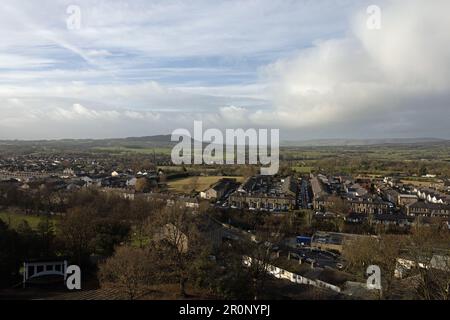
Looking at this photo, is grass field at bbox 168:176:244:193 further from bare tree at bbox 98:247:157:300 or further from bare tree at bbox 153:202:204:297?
bare tree at bbox 98:247:157:300

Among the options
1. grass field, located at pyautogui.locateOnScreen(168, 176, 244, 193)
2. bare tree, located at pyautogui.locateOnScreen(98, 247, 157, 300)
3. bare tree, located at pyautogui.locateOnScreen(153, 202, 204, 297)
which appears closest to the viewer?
bare tree, located at pyautogui.locateOnScreen(98, 247, 157, 300)

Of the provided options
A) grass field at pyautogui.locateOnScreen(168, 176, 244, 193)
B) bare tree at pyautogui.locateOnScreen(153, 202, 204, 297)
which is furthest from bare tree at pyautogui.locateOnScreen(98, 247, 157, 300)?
grass field at pyautogui.locateOnScreen(168, 176, 244, 193)

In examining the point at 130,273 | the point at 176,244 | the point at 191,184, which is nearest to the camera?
the point at 130,273

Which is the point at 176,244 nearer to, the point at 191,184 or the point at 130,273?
the point at 130,273

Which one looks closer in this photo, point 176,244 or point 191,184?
point 176,244

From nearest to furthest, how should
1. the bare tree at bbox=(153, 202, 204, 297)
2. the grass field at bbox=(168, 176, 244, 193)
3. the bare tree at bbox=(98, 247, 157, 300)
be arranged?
the bare tree at bbox=(98, 247, 157, 300) → the bare tree at bbox=(153, 202, 204, 297) → the grass field at bbox=(168, 176, 244, 193)

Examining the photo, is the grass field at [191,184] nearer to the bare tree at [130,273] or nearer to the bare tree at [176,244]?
the bare tree at [176,244]

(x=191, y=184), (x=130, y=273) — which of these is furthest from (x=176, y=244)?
(x=191, y=184)

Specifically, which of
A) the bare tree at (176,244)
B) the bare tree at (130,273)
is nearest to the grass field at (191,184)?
the bare tree at (176,244)
